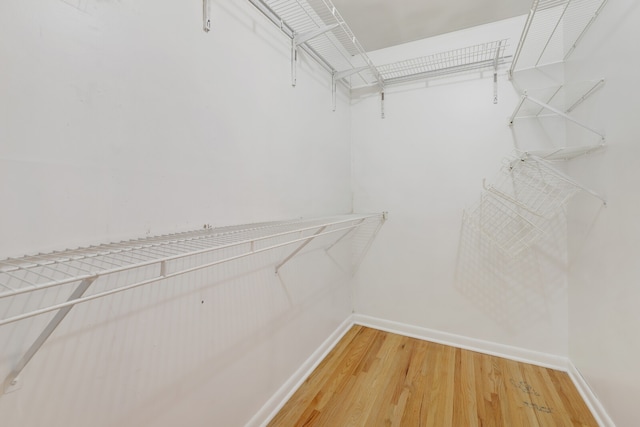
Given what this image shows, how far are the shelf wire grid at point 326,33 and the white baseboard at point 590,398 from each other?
233cm

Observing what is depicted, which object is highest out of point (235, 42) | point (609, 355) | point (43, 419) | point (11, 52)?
point (235, 42)

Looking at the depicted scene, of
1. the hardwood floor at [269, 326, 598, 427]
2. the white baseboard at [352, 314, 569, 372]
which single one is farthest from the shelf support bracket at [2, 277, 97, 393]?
the white baseboard at [352, 314, 569, 372]

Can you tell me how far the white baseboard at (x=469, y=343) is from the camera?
1.74 m

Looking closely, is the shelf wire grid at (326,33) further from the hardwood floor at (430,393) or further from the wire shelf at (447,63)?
the hardwood floor at (430,393)

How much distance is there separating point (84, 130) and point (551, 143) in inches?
95.4

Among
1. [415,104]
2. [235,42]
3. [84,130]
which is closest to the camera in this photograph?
[84,130]

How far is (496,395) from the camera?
1499 mm

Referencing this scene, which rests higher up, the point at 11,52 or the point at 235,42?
the point at 235,42

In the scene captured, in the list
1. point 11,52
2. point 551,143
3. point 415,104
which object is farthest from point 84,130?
point 551,143

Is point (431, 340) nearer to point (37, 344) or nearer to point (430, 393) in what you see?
point (430, 393)

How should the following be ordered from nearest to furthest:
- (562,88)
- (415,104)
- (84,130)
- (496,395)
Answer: (84,130), (496,395), (562,88), (415,104)

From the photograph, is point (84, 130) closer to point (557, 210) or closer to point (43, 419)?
point (43, 419)

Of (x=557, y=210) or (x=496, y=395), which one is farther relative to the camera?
(x=557, y=210)

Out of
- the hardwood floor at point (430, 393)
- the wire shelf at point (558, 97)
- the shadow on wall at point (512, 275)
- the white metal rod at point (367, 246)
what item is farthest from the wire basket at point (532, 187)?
the hardwood floor at point (430, 393)
